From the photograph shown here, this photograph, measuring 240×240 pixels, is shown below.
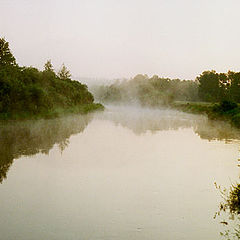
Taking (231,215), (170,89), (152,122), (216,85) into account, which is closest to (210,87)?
(216,85)

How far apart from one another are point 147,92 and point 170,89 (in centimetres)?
2028

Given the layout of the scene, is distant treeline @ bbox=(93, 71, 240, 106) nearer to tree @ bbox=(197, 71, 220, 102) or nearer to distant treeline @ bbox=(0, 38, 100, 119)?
tree @ bbox=(197, 71, 220, 102)

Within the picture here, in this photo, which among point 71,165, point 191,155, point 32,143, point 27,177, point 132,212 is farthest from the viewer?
point 32,143

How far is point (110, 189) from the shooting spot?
12688mm

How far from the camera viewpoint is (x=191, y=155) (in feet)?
66.1

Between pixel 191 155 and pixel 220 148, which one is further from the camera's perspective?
pixel 220 148

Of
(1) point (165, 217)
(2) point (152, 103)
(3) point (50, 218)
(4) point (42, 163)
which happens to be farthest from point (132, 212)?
(2) point (152, 103)

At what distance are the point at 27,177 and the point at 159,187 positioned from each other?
5.75m

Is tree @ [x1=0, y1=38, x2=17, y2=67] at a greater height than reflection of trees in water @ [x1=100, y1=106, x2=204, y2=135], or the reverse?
tree @ [x1=0, y1=38, x2=17, y2=67]

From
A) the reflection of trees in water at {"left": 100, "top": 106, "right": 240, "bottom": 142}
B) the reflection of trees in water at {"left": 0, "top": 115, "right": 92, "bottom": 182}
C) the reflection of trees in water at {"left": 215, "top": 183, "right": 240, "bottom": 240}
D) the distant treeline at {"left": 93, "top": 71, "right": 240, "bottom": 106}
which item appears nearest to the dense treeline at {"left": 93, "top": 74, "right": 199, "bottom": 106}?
the distant treeline at {"left": 93, "top": 71, "right": 240, "bottom": 106}

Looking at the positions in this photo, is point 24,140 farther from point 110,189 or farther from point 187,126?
point 187,126

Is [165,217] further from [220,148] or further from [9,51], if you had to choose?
[9,51]

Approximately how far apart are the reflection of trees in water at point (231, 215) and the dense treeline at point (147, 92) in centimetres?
9148

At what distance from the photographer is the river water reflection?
9125mm
